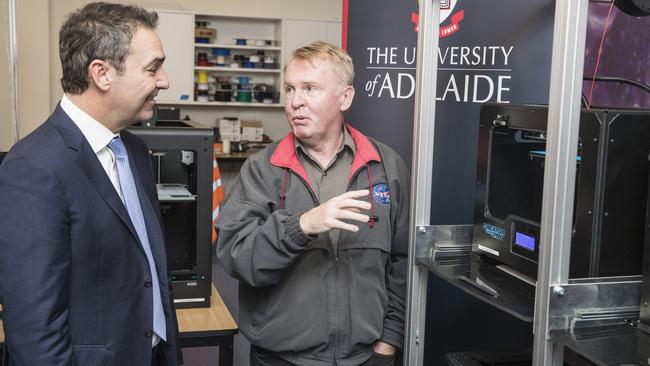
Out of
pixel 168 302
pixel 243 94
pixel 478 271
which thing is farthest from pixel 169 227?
pixel 243 94

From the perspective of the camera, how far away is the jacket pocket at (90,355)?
56.1 inches

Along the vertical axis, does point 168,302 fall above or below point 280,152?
below

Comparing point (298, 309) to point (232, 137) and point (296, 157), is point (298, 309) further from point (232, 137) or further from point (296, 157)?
point (232, 137)

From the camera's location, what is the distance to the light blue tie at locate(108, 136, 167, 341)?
1.55m

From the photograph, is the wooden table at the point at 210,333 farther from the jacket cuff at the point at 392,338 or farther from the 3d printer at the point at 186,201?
the jacket cuff at the point at 392,338

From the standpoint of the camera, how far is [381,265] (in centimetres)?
181

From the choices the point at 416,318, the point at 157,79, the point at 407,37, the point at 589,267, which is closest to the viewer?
the point at 589,267

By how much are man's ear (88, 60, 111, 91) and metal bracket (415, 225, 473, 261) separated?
801 mm

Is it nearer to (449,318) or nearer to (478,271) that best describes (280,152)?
(478,271)

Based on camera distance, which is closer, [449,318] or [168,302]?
[168,302]

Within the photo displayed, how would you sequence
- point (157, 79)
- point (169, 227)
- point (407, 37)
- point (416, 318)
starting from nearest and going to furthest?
point (157, 79) < point (416, 318) < point (169, 227) < point (407, 37)

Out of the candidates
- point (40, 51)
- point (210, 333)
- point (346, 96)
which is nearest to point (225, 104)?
point (40, 51)

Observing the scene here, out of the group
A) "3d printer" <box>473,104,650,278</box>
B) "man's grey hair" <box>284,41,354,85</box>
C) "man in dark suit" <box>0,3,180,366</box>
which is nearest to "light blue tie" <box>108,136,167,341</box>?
"man in dark suit" <box>0,3,180,366</box>

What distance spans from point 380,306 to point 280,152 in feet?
1.54
